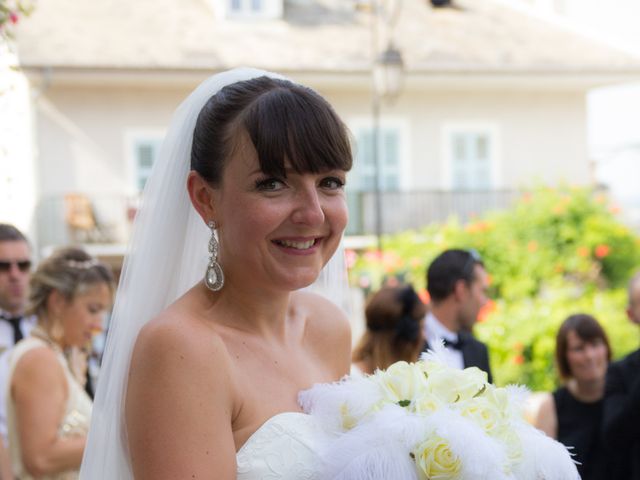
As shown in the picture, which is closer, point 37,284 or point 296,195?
point 296,195

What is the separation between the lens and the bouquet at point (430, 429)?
6.64ft

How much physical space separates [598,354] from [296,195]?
3.93 m

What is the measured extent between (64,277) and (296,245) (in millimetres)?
2564

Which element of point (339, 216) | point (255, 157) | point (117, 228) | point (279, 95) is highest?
point (279, 95)

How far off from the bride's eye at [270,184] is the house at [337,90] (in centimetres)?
1623

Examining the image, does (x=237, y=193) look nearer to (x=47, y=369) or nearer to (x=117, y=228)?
(x=47, y=369)

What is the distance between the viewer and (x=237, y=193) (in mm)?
2221

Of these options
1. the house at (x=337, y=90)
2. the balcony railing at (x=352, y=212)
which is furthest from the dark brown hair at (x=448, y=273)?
the balcony railing at (x=352, y=212)

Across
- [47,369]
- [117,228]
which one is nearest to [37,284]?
[47,369]

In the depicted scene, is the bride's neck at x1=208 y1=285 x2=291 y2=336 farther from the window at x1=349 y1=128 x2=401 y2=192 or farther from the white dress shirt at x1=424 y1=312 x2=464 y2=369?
the window at x1=349 y1=128 x2=401 y2=192

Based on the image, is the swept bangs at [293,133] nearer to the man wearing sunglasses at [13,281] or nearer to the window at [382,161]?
the man wearing sunglasses at [13,281]

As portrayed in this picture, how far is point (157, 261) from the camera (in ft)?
8.57

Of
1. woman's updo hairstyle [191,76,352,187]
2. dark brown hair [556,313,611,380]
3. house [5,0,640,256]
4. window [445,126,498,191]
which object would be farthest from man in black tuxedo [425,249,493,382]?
window [445,126,498,191]

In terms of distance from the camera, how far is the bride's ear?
92.3 inches
